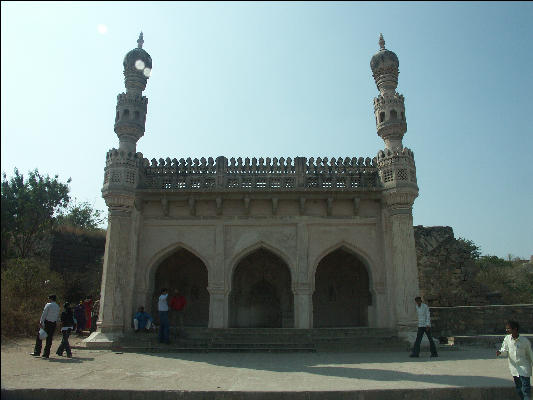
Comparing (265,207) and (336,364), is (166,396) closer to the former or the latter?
(336,364)

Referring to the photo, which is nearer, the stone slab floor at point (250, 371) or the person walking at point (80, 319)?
the stone slab floor at point (250, 371)

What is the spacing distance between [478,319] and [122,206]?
13.3 metres

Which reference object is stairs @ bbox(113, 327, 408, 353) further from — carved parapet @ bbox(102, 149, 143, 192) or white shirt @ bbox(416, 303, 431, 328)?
carved parapet @ bbox(102, 149, 143, 192)

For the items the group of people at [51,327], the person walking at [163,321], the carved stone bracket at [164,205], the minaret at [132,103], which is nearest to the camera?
the group of people at [51,327]

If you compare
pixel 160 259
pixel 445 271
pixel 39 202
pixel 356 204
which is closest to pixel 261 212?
pixel 356 204

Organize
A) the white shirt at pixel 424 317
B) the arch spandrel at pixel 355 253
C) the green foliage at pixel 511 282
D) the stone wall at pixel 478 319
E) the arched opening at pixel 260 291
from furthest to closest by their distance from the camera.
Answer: the green foliage at pixel 511 282
the arched opening at pixel 260 291
the stone wall at pixel 478 319
the arch spandrel at pixel 355 253
the white shirt at pixel 424 317

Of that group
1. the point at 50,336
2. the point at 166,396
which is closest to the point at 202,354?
the point at 50,336

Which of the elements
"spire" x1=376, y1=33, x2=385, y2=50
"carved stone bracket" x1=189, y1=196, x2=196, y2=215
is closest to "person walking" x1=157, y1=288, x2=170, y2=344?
"carved stone bracket" x1=189, y1=196, x2=196, y2=215

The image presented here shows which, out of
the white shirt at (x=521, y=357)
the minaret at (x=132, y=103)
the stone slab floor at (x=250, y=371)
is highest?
the minaret at (x=132, y=103)

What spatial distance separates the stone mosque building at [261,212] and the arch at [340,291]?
1968mm

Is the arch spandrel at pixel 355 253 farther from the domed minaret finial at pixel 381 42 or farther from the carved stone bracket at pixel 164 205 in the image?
the domed minaret finial at pixel 381 42

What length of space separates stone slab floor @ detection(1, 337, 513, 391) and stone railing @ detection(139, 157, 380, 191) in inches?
223

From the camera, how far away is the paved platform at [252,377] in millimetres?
6035

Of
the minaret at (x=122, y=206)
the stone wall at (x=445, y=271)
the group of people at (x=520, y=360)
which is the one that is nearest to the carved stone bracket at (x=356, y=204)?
the minaret at (x=122, y=206)
